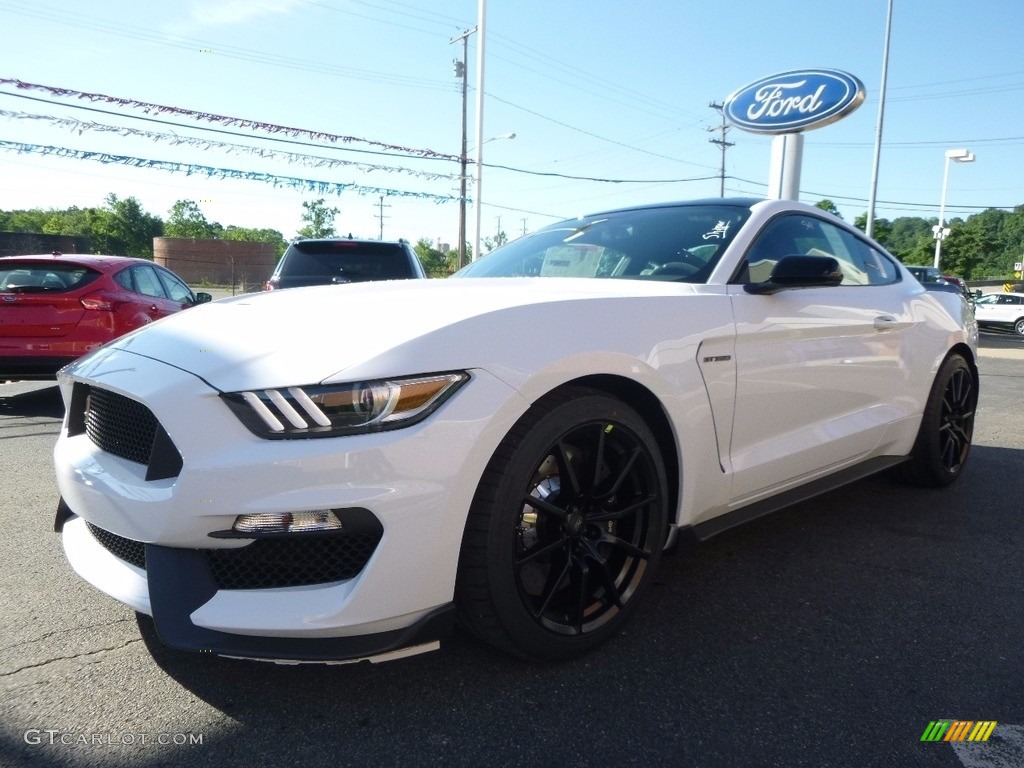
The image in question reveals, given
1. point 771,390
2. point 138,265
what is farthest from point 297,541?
point 138,265

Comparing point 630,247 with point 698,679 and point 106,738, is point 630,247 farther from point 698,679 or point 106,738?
point 106,738

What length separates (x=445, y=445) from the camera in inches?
69.1

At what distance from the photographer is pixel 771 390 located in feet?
8.73

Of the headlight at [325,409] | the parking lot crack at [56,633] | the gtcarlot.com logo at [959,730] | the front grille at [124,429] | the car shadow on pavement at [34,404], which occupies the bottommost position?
the car shadow on pavement at [34,404]

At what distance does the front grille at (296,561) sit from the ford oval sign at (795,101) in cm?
1536

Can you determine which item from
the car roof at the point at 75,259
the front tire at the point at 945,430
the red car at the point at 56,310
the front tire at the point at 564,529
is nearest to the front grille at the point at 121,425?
the front tire at the point at 564,529

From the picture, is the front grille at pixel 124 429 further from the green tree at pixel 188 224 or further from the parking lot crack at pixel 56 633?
the green tree at pixel 188 224

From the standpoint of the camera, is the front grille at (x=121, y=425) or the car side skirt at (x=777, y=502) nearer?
the front grille at (x=121, y=425)

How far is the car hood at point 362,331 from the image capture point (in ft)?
5.78

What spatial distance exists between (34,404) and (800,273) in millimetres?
6755

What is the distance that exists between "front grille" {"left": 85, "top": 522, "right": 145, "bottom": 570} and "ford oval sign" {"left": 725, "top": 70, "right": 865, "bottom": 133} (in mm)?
15474

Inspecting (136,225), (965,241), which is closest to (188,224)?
(136,225)

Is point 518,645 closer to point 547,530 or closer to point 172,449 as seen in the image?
point 547,530

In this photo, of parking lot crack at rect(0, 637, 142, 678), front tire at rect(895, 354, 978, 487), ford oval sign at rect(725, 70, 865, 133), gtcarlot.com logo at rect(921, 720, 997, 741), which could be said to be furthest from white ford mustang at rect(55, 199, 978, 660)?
ford oval sign at rect(725, 70, 865, 133)
